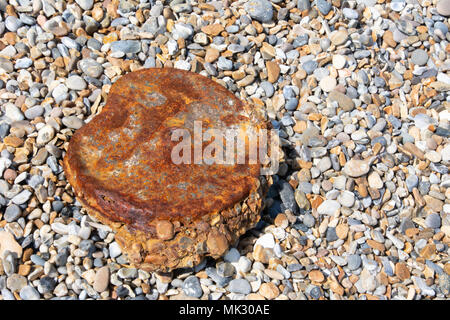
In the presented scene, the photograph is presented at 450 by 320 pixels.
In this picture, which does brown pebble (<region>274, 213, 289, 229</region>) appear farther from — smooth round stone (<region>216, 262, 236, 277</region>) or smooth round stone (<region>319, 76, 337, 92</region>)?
smooth round stone (<region>319, 76, 337, 92</region>)

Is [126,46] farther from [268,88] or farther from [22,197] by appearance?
[22,197]

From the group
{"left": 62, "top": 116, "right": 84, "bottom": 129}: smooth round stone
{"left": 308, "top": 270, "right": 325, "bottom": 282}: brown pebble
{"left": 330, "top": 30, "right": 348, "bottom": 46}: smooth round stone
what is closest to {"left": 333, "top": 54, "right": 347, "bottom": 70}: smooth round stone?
{"left": 330, "top": 30, "right": 348, "bottom": 46}: smooth round stone

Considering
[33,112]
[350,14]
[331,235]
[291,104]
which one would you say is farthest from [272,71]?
[33,112]

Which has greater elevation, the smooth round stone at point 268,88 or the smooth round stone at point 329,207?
the smooth round stone at point 268,88

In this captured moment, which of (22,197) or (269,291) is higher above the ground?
(22,197)

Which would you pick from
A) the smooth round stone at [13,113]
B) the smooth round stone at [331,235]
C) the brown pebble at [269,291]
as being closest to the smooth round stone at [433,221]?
the smooth round stone at [331,235]

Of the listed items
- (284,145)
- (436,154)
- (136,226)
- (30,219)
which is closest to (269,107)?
(284,145)

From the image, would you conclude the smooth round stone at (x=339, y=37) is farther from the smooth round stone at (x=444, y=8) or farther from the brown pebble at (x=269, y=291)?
the brown pebble at (x=269, y=291)
